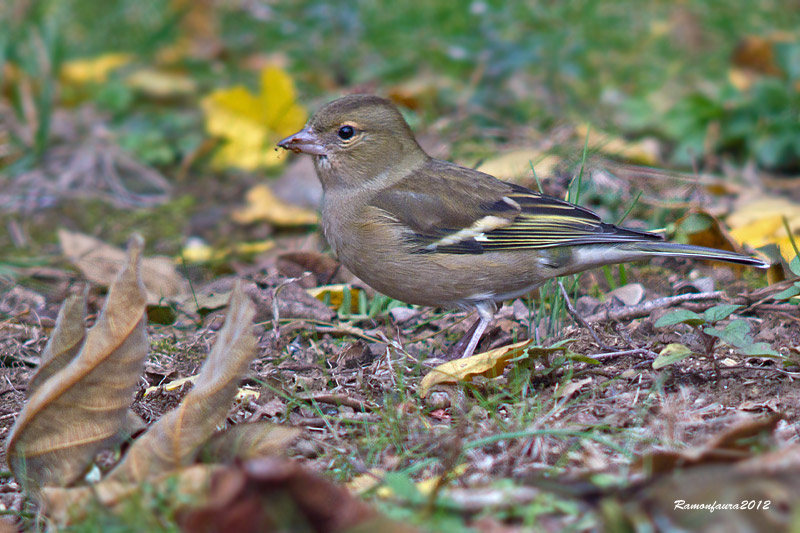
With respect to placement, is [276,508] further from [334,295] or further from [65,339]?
[334,295]

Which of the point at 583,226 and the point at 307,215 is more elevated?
the point at 583,226

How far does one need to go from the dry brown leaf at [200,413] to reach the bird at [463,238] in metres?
1.54

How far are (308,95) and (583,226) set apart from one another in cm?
407

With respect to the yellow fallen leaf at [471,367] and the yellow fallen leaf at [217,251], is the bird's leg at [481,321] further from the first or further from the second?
the yellow fallen leaf at [217,251]

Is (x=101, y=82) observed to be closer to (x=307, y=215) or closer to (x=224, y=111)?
(x=224, y=111)

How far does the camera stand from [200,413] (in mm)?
2689

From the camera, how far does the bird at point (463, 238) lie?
4.20 meters

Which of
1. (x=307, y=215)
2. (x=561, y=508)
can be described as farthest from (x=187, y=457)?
(x=307, y=215)

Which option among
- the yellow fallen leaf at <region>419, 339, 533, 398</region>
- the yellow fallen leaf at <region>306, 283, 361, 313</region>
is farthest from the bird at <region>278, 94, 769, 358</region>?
the yellow fallen leaf at <region>419, 339, 533, 398</region>

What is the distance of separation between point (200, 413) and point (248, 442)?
175mm

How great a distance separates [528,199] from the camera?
4.44 meters

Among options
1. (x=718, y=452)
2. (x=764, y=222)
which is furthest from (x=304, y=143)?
(x=718, y=452)

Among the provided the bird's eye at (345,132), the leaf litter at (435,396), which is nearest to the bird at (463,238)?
the bird's eye at (345,132)

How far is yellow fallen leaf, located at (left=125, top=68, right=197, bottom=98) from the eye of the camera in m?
8.29
